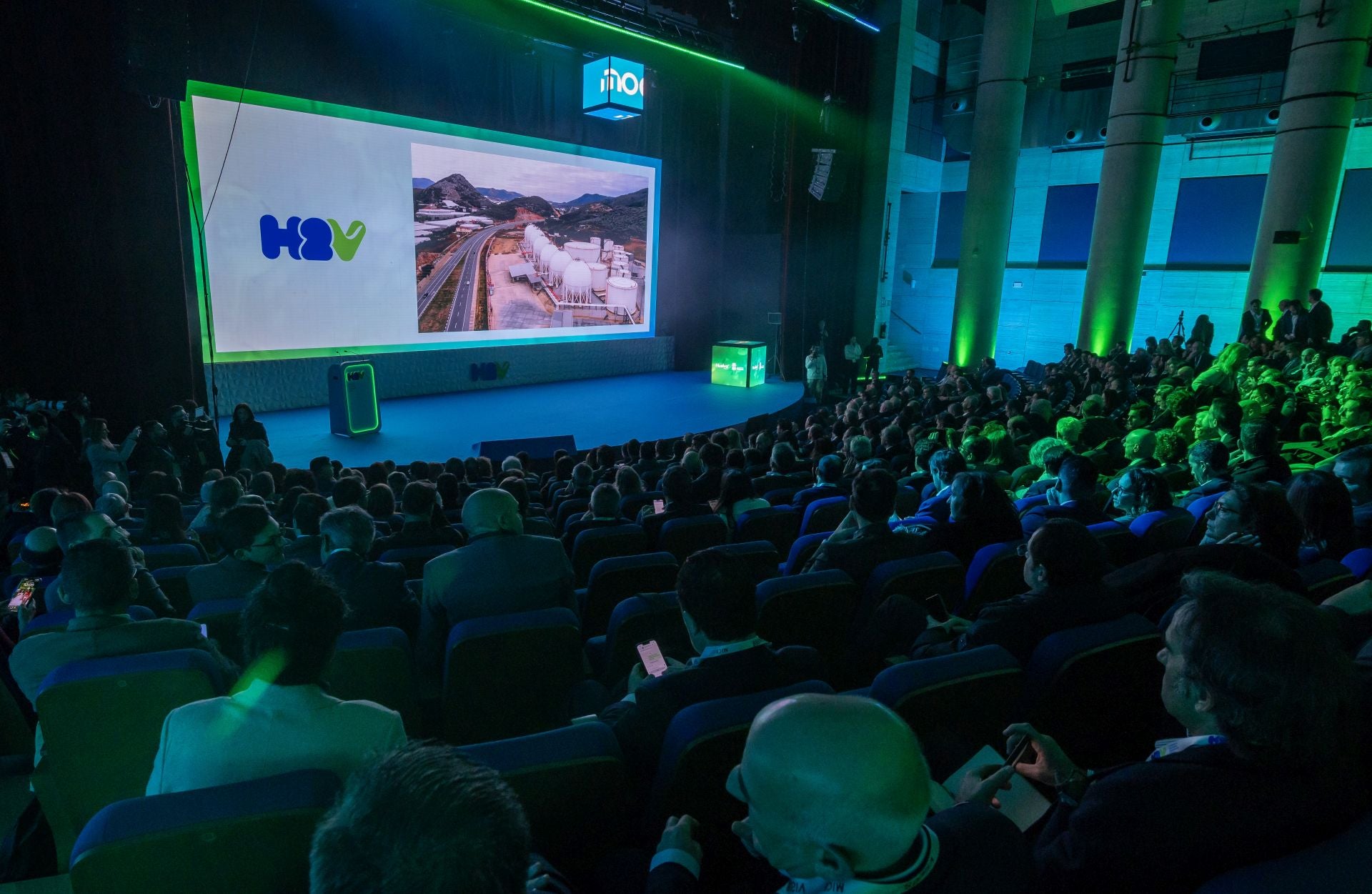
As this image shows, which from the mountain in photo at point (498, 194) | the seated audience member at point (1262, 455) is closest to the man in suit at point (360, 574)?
the seated audience member at point (1262, 455)

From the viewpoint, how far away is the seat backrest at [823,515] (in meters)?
4.36

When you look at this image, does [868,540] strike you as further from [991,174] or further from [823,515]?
[991,174]

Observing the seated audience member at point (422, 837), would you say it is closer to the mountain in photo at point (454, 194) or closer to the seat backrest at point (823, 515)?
the seat backrest at point (823, 515)

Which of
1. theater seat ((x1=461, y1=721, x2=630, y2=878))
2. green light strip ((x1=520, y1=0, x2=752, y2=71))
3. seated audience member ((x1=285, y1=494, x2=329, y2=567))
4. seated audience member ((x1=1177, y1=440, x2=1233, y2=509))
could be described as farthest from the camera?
green light strip ((x1=520, y1=0, x2=752, y2=71))

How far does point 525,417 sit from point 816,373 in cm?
622

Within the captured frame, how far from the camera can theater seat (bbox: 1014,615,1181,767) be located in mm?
1948

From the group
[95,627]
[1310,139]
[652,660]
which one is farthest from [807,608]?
[1310,139]

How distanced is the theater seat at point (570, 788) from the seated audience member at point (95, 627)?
1.30 m

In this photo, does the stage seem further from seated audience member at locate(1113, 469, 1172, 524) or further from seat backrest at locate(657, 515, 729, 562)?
seated audience member at locate(1113, 469, 1172, 524)

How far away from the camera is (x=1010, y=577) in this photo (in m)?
3.11

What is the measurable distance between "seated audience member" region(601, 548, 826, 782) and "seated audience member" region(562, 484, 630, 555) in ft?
7.08

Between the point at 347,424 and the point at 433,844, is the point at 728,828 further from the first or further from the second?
the point at 347,424

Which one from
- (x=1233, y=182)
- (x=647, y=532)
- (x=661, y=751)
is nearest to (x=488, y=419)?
(x=647, y=532)

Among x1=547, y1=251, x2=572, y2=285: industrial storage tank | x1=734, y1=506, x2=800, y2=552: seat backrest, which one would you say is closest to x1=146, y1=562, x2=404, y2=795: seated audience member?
x1=734, y1=506, x2=800, y2=552: seat backrest
